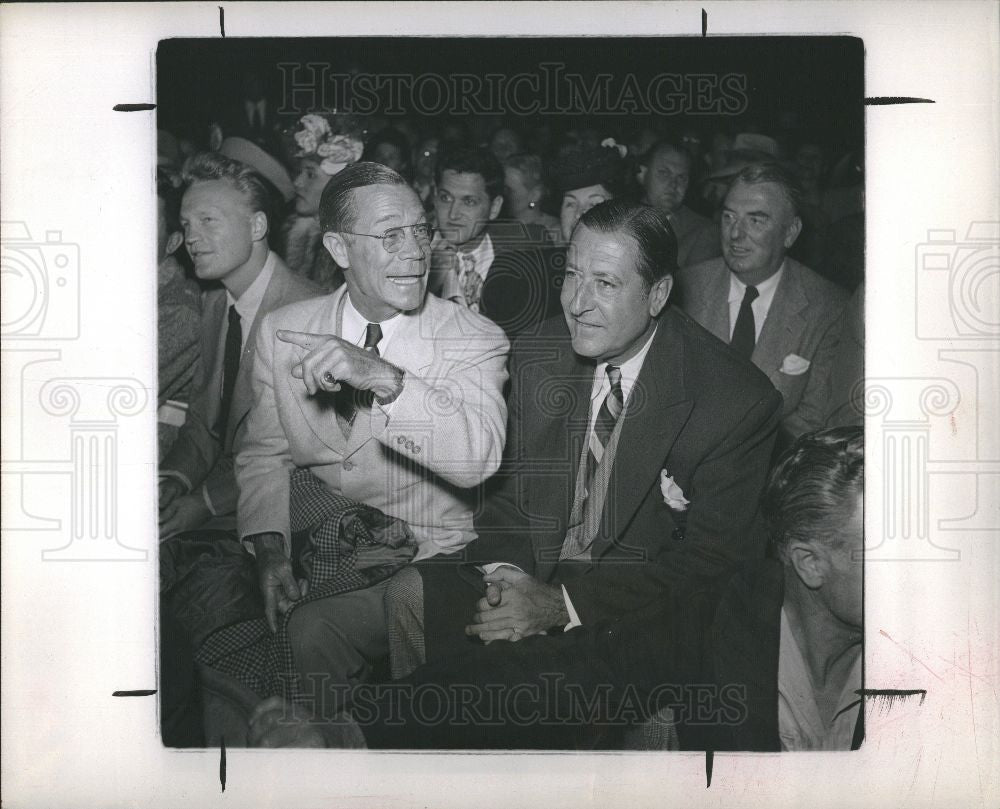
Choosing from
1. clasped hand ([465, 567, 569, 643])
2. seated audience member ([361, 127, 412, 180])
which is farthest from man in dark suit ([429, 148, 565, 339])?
clasped hand ([465, 567, 569, 643])

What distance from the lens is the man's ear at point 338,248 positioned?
2.54 meters

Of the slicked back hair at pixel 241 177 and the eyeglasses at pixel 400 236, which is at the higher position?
the slicked back hair at pixel 241 177

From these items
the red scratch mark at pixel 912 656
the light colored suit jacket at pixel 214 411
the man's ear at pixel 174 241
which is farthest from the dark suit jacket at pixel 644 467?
the man's ear at pixel 174 241

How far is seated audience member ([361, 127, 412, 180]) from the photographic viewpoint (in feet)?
8.30

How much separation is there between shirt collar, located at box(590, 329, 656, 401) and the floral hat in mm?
951

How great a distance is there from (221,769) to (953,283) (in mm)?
2593

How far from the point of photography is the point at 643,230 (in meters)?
2.52

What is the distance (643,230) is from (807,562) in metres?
1.07

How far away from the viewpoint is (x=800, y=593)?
8.29ft

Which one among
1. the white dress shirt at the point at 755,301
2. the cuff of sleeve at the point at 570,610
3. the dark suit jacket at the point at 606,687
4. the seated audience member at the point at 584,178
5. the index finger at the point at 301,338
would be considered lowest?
the dark suit jacket at the point at 606,687

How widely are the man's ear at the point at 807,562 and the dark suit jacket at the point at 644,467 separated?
11 cm

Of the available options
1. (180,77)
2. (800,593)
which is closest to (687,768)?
(800,593)

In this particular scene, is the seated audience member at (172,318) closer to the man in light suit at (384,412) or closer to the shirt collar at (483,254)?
the man in light suit at (384,412)

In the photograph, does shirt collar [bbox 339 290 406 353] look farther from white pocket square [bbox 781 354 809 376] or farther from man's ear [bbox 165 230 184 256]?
white pocket square [bbox 781 354 809 376]
